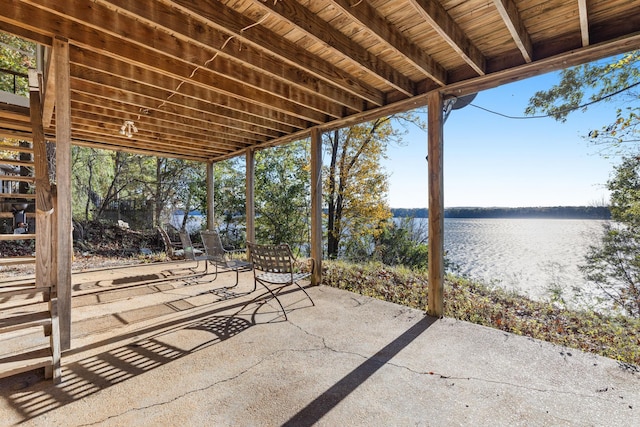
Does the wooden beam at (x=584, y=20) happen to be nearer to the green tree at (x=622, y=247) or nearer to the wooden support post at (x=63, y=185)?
the green tree at (x=622, y=247)

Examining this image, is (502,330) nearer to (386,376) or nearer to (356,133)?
(386,376)

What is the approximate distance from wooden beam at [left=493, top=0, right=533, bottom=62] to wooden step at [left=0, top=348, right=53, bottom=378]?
380 centimetres

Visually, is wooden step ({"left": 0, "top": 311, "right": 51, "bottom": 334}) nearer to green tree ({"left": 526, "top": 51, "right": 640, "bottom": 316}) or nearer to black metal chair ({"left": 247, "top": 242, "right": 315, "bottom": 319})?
black metal chair ({"left": 247, "top": 242, "right": 315, "bottom": 319})

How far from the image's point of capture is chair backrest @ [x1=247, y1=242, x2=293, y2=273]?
10.5 feet

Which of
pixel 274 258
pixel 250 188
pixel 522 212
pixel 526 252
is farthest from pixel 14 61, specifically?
pixel 526 252

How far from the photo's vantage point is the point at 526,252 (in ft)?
29.6

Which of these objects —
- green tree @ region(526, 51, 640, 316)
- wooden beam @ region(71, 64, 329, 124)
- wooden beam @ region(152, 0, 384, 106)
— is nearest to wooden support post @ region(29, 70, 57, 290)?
wooden beam @ region(71, 64, 329, 124)

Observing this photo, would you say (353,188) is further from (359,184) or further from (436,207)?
(436,207)

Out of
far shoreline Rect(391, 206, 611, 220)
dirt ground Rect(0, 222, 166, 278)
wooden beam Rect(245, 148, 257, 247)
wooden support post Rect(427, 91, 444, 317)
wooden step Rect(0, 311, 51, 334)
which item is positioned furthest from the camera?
dirt ground Rect(0, 222, 166, 278)

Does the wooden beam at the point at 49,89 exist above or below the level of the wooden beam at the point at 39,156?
above

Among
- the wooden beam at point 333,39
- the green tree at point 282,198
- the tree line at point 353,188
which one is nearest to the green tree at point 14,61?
the tree line at point 353,188

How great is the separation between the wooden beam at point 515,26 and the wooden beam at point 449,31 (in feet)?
1.13

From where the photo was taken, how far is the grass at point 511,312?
2650mm

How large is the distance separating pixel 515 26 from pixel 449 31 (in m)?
0.47
